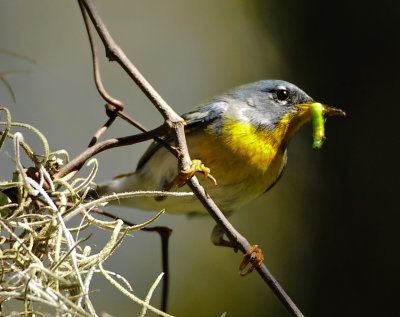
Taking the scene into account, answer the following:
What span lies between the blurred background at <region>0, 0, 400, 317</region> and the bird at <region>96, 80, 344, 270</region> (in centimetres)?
26

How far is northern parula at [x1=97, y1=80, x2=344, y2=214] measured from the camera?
2494mm

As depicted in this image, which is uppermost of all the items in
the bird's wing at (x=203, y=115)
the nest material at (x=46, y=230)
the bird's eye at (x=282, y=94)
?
the nest material at (x=46, y=230)

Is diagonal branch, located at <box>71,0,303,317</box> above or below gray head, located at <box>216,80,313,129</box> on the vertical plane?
above

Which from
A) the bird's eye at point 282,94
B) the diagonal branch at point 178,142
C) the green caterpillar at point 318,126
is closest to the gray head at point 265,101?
the bird's eye at point 282,94

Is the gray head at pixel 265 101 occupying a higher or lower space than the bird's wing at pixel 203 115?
lower

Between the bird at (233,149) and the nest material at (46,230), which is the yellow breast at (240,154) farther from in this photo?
the nest material at (46,230)

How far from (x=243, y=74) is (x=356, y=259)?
3.20 m

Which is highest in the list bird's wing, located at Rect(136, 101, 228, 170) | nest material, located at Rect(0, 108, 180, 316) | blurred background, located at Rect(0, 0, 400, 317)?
nest material, located at Rect(0, 108, 180, 316)

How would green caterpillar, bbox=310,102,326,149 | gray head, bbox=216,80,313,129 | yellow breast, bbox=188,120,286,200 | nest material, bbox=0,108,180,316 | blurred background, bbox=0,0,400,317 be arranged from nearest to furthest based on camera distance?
nest material, bbox=0,108,180,316 → green caterpillar, bbox=310,102,326,149 → yellow breast, bbox=188,120,286,200 → gray head, bbox=216,80,313,129 → blurred background, bbox=0,0,400,317

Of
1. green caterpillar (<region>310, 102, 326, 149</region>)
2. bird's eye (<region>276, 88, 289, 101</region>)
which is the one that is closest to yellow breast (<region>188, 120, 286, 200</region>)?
bird's eye (<region>276, 88, 289, 101</region>)

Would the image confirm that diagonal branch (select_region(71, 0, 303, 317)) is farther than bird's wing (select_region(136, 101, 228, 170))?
No

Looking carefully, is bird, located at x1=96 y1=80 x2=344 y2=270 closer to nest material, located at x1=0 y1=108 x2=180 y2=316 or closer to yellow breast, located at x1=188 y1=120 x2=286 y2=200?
yellow breast, located at x1=188 y1=120 x2=286 y2=200

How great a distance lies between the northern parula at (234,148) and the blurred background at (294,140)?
0.27 m

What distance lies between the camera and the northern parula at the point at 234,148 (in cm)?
249
